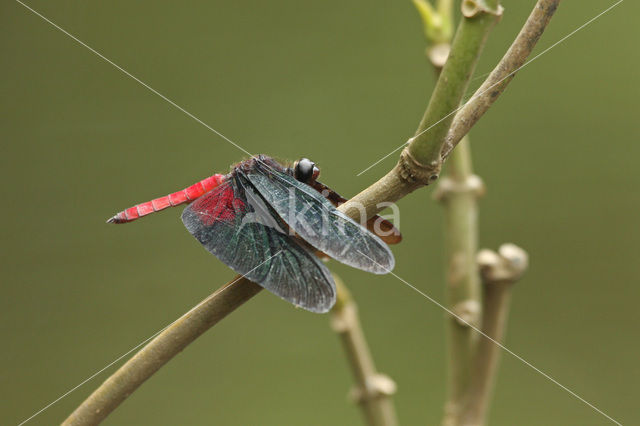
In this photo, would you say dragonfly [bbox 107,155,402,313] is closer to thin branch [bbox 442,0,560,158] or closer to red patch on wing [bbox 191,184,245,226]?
red patch on wing [bbox 191,184,245,226]

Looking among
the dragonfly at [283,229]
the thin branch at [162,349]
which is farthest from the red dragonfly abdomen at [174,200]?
the thin branch at [162,349]

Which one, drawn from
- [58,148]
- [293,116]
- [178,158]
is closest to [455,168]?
[293,116]

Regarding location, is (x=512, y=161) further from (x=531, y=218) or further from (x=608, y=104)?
(x=608, y=104)

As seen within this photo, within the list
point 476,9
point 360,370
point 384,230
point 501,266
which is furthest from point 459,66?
point 360,370

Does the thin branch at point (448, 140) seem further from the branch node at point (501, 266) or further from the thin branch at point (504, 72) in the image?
the branch node at point (501, 266)

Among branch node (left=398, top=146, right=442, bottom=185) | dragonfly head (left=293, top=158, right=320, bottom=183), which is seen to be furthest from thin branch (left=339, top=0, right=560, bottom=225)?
dragonfly head (left=293, top=158, right=320, bottom=183)

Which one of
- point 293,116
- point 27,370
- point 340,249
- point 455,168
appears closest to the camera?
point 340,249
